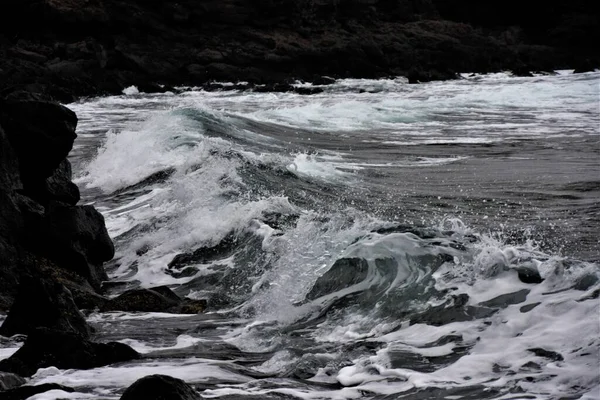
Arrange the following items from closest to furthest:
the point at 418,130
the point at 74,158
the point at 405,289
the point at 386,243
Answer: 1. the point at 405,289
2. the point at 386,243
3. the point at 74,158
4. the point at 418,130

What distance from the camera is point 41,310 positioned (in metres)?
5.73

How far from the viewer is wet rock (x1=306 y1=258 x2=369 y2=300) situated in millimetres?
6762

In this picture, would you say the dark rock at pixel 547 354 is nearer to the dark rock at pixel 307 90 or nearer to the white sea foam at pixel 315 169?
the white sea foam at pixel 315 169

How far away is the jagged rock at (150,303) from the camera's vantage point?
680 cm

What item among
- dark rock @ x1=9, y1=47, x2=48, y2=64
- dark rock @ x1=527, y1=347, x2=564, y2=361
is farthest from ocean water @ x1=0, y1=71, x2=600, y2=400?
dark rock @ x1=9, y1=47, x2=48, y2=64

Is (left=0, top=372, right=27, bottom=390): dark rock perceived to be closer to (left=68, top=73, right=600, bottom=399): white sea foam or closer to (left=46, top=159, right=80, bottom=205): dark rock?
(left=68, top=73, right=600, bottom=399): white sea foam

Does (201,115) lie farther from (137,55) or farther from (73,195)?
(137,55)

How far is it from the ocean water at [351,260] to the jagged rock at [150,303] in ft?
0.60

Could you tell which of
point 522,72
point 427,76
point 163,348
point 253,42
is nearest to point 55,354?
point 163,348

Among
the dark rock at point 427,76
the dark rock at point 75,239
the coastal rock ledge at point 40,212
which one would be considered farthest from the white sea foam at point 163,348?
the dark rock at point 427,76

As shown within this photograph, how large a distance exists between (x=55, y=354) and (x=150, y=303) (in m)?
1.85

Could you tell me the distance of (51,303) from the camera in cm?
569

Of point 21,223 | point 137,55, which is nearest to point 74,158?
point 21,223

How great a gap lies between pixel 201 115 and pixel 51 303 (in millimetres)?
11236
